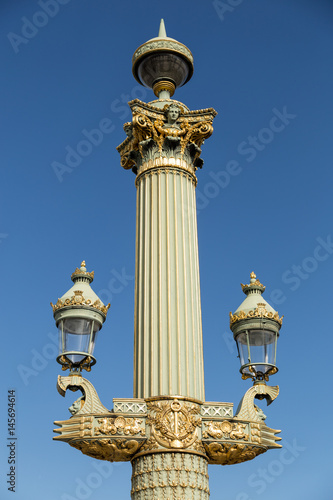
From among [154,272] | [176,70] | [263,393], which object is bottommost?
[263,393]

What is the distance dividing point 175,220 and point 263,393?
163 inches

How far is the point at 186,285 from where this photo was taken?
1467 centimetres

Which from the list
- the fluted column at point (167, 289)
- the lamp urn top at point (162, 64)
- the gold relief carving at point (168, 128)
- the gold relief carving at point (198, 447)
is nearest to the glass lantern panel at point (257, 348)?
the fluted column at point (167, 289)

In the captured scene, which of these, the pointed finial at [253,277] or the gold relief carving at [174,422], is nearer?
the gold relief carving at [174,422]

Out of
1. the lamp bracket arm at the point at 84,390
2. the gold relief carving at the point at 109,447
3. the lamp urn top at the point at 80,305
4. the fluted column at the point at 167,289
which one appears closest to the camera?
the gold relief carving at the point at 109,447

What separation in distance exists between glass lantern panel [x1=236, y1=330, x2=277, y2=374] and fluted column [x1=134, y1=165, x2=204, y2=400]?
1.06 metres

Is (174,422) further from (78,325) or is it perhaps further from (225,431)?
(78,325)

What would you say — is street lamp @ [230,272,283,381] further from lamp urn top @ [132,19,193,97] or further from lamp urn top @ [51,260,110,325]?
lamp urn top @ [132,19,193,97]

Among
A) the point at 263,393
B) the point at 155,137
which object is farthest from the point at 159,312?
the point at 155,137

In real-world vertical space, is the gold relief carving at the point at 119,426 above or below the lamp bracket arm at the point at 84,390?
below

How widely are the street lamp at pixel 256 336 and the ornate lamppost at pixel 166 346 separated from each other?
2cm

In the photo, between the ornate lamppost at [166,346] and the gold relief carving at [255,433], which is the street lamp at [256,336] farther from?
the gold relief carving at [255,433]

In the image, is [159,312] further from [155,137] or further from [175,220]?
[155,137]

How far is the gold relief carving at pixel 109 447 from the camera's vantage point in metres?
12.7
